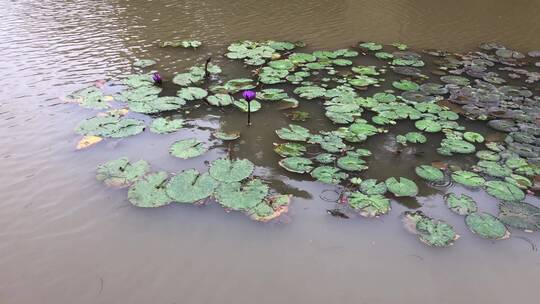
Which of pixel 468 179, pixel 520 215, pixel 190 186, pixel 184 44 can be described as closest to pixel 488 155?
pixel 468 179

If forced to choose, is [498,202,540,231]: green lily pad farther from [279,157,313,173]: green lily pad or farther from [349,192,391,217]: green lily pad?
[279,157,313,173]: green lily pad

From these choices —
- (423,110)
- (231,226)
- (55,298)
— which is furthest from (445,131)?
(55,298)

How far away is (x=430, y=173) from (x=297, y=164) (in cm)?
160

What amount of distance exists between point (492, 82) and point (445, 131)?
2.32 meters

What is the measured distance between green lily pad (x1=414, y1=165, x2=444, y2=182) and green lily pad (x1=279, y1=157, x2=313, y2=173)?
1316mm

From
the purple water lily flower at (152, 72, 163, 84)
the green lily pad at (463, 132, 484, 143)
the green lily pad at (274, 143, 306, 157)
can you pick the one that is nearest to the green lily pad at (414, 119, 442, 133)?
the green lily pad at (463, 132, 484, 143)

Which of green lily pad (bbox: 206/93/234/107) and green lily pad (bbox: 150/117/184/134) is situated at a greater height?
green lily pad (bbox: 206/93/234/107)

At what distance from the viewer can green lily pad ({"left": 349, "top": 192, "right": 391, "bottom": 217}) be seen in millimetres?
4043

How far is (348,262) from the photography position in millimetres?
3574

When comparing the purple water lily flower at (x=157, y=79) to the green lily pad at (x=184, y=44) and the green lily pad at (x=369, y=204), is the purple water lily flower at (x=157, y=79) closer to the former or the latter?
the green lily pad at (x=184, y=44)

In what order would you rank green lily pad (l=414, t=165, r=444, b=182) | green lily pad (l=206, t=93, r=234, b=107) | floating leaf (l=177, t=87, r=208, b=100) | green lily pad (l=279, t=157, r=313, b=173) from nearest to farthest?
green lily pad (l=414, t=165, r=444, b=182) < green lily pad (l=279, t=157, r=313, b=173) < green lily pad (l=206, t=93, r=234, b=107) < floating leaf (l=177, t=87, r=208, b=100)

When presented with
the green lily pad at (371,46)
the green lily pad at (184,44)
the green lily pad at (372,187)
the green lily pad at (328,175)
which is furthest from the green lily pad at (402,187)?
the green lily pad at (184,44)

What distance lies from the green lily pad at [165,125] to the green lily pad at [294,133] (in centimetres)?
143

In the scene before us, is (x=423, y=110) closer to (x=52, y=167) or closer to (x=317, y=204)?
(x=317, y=204)
